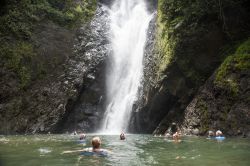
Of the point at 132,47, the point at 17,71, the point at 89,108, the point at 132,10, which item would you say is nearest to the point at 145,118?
the point at 89,108

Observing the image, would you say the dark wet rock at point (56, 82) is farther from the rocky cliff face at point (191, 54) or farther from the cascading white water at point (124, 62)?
the rocky cliff face at point (191, 54)

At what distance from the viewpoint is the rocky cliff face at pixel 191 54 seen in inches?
1103

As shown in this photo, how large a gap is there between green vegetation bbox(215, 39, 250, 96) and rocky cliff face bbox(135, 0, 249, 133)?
195cm

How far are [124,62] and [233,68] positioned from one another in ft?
47.9

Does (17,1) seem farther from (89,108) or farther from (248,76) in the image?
(248,76)

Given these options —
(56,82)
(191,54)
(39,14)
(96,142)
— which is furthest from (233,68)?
(39,14)

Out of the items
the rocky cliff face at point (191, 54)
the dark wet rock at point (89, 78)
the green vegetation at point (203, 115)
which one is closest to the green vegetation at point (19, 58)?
the dark wet rock at point (89, 78)

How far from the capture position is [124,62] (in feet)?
123

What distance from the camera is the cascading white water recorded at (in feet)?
108

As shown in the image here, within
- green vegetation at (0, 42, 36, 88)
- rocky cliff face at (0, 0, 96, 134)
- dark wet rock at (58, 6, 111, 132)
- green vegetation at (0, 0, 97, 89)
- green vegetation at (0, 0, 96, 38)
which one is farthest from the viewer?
green vegetation at (0, 0, 96, 38)

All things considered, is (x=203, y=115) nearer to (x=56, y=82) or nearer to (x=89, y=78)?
(x=89, y=78)

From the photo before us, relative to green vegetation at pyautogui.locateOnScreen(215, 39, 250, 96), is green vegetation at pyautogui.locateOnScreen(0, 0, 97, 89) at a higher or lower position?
higher

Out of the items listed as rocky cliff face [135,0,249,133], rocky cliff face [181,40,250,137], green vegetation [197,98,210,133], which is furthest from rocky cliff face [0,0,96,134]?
green vegetation [197,98,210,133]

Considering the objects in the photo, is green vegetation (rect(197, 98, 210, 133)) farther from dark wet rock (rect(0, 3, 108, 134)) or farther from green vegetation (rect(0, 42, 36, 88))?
green vegetation (rect(0, 42, 36, 88))
